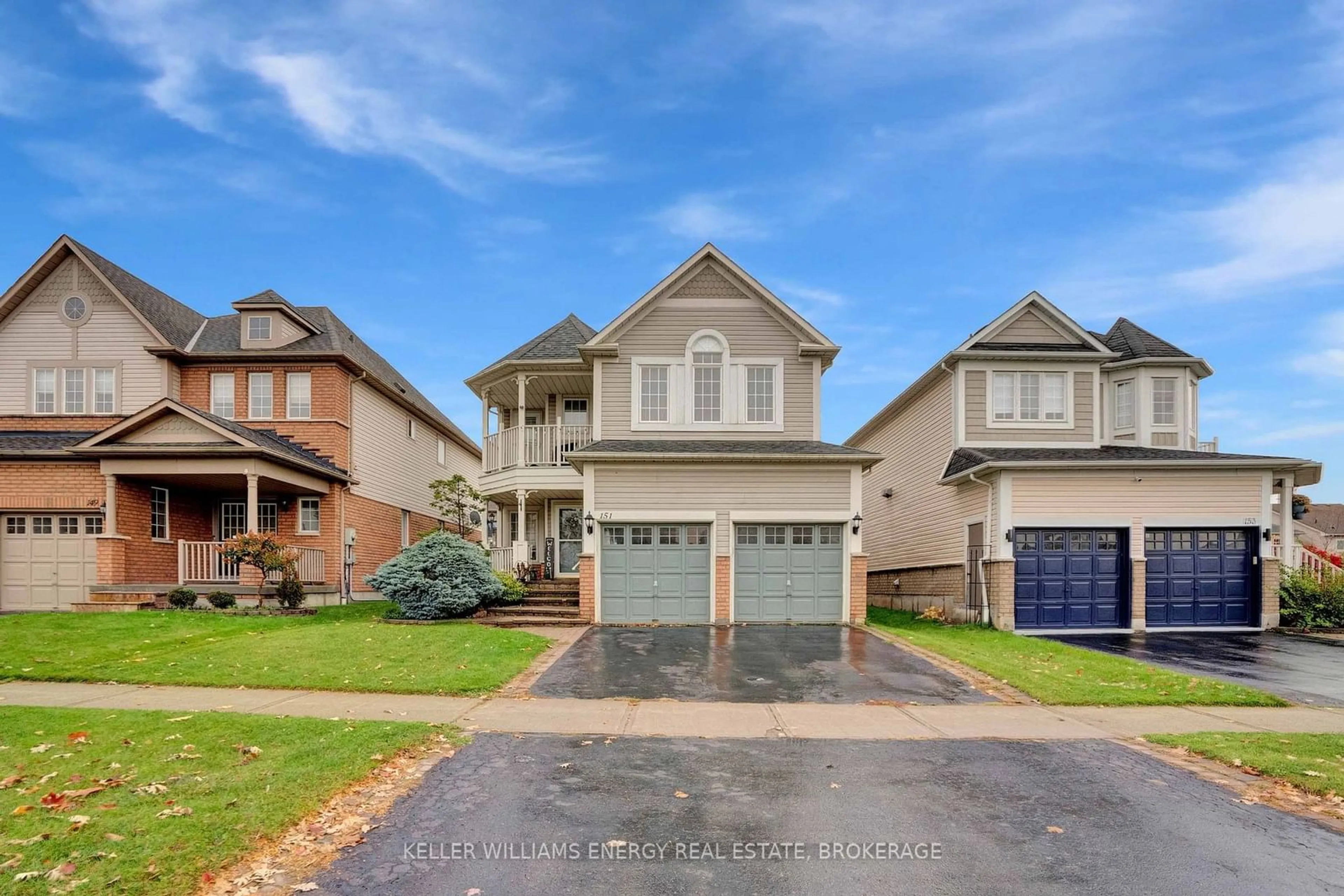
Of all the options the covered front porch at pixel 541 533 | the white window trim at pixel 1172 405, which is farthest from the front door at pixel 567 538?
the white window trim at pixel 1172 405

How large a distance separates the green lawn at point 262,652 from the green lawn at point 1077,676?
7.21m

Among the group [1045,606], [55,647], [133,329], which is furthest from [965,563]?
[133,329]

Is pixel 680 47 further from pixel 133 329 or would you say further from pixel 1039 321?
pixel 133 329

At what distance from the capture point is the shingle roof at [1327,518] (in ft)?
224

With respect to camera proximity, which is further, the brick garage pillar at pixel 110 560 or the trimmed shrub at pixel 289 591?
the brick garage pillar at pixel 110 560

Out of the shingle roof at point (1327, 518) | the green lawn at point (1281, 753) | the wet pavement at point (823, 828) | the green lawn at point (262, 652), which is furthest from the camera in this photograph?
the shingle roof at point (1327, 518)

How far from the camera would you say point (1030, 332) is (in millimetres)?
20922

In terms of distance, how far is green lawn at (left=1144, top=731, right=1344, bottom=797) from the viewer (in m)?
6.21

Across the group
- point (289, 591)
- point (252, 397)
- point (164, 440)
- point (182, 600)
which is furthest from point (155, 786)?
point (252, 397)

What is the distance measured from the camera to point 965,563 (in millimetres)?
19719

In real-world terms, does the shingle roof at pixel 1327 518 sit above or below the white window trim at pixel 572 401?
below

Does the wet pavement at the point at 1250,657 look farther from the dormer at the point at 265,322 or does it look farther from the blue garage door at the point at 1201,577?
the dormer at the point at 265,322

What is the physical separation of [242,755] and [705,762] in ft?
12.8

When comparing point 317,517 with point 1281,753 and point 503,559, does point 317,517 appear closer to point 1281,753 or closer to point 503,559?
point 503,559
